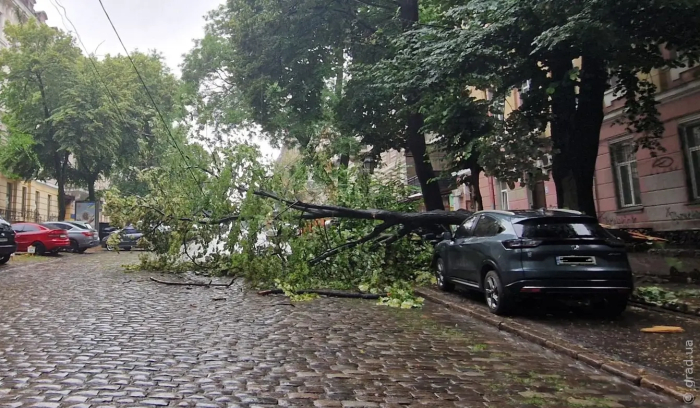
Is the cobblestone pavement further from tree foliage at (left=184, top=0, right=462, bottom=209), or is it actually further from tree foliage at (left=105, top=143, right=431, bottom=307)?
tree foliage at (left=184, top=0, right=462, bottom=209)

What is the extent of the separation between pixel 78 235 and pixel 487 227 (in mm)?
21334

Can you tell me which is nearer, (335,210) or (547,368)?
(547,368)

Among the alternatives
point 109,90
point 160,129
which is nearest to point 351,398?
point 160,129

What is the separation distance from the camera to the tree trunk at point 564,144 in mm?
11414

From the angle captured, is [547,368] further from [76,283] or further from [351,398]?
[76,283]

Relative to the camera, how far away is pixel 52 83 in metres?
26.2

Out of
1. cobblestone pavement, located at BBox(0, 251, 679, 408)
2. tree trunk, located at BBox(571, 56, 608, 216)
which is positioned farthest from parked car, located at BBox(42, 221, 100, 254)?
tree trunk, located at BBox(571, 56, 608, 216)

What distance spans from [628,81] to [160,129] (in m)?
12.4

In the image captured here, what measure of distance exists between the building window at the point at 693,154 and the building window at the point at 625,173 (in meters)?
1.86

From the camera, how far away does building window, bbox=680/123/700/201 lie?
521 inches

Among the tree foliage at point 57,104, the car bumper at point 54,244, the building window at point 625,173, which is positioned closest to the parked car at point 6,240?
the car bumper at point 54,244

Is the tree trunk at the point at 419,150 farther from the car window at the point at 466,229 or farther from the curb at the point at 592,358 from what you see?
the curb at the point at 592,358

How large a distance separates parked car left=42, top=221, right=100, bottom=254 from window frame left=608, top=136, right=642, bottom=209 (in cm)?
2239

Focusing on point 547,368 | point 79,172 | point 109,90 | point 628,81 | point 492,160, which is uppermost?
point 109,90
